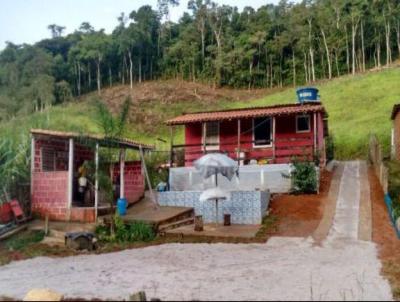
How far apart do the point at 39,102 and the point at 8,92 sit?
377 centimetres

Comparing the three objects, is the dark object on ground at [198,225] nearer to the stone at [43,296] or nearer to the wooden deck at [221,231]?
the wooden deck at [221,231]

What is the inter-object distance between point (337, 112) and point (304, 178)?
22444mm

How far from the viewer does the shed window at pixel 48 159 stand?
1775 cm

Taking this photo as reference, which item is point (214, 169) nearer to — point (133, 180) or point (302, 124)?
point (133, 180)

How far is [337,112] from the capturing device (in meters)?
39.2

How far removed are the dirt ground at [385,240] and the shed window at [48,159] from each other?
10.9m

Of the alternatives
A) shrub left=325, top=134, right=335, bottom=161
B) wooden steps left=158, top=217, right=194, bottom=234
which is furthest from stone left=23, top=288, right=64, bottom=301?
shrub left=325, top=134, right=335, bottom=161

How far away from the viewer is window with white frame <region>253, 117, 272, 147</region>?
21.7m

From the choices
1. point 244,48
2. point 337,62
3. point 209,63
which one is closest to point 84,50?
point 209,63

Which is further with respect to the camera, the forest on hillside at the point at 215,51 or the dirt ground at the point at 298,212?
the forest on hillside at the point at 215,51

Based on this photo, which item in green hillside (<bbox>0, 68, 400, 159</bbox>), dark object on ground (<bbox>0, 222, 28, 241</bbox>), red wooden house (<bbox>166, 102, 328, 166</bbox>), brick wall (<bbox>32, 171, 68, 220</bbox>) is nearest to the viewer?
dark object on ground (<bbox>0, 222, 28, 241</bbox>)

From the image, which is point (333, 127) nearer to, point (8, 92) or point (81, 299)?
point (81, 299)

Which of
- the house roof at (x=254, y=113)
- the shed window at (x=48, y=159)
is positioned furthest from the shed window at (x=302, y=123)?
the shed window at (x=48, y=159)

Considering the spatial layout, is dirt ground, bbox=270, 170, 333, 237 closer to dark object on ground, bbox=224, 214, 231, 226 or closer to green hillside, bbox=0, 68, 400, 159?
dark object on ground, bbox=224, 214, 231, 226
